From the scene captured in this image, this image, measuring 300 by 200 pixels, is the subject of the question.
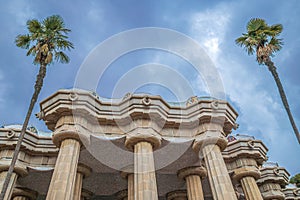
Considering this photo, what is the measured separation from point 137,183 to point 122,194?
1187cm

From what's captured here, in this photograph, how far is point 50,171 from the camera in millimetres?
26562

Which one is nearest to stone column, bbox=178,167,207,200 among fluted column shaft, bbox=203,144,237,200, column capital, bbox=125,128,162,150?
fluted column shaft, bbox=203,144,237,200

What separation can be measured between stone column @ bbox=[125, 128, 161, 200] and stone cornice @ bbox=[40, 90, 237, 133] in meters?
1.85

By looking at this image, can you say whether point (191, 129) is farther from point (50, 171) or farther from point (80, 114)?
point (50, 171)

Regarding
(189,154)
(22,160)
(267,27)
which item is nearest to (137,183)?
(189,154)

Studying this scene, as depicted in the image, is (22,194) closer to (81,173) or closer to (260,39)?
(81,173)

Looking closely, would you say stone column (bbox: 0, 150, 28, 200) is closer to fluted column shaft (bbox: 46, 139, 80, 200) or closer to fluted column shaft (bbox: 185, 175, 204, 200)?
fluted column shaft (bbox: 46, 139, 80, 200)

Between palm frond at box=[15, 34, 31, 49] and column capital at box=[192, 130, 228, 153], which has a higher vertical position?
palm frond at box=[15, 34, 31, 49]

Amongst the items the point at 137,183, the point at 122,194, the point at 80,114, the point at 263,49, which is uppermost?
the point at 263,49

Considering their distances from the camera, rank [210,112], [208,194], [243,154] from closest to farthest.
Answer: [210,112] < [243,154] < [208,194]

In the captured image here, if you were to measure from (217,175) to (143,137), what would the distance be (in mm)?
6483

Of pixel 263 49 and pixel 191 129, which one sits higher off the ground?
pixel 263 49

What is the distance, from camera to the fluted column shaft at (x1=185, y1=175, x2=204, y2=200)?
2498cm

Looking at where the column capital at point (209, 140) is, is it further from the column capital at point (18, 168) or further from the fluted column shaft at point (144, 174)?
the column capital at point (18, 168)
